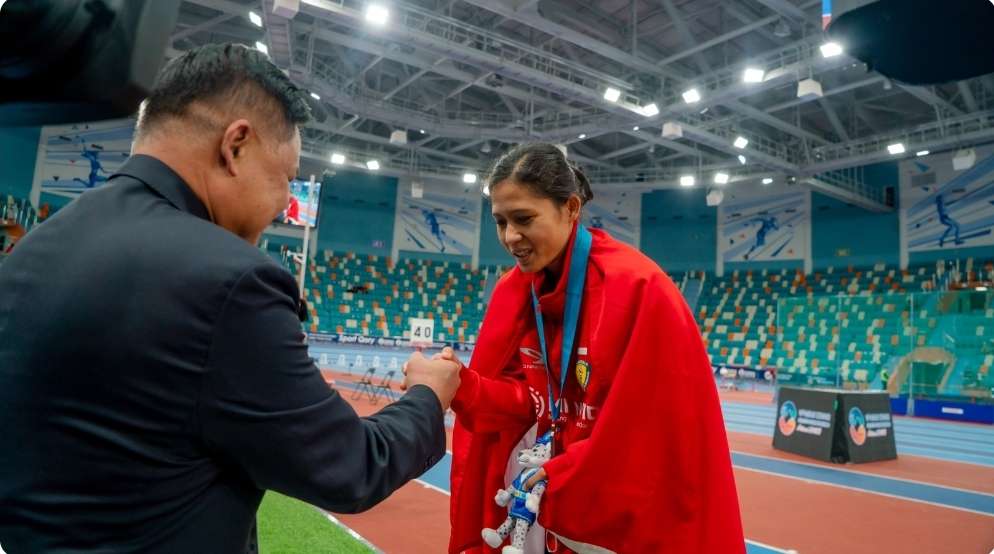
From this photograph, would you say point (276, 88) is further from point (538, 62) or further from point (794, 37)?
point (794, 37)

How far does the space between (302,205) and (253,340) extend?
1124 cm

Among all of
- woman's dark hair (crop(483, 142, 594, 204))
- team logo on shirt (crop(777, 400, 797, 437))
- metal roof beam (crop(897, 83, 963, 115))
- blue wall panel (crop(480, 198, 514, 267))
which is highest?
metal roof beam (crop(897, 83, 963, 115))

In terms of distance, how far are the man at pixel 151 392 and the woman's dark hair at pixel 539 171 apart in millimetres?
1075

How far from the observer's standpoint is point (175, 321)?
2.76 ft

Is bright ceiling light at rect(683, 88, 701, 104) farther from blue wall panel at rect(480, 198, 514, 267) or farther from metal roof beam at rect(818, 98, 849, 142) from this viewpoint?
blue wall panel at rect(480, 198, 514, 267)

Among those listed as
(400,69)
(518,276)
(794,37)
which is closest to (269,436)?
(518,276)

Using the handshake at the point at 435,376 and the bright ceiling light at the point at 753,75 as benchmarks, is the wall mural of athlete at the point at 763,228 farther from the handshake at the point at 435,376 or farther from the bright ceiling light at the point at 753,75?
the handshake at the point at 435,376

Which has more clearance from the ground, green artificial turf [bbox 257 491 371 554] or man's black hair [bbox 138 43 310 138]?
man's black hair [bbox 138 43 310 138]

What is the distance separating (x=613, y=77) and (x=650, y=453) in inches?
658

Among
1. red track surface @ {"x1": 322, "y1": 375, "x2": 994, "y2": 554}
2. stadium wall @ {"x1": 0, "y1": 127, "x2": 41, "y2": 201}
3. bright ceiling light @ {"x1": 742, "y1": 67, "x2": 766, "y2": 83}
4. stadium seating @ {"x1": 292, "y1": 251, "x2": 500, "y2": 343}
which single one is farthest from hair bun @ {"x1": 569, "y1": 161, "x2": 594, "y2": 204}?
stadium wall @ {"x1": 0, "y1": 127, "x2": 41, "y2": 201}

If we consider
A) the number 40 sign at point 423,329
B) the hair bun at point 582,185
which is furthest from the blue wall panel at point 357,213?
the hair bun at point 582,185

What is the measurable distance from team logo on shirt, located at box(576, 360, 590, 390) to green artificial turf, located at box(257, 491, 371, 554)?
276 centimetres

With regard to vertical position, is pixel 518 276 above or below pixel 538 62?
below

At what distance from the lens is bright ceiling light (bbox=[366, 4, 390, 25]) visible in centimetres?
1137
